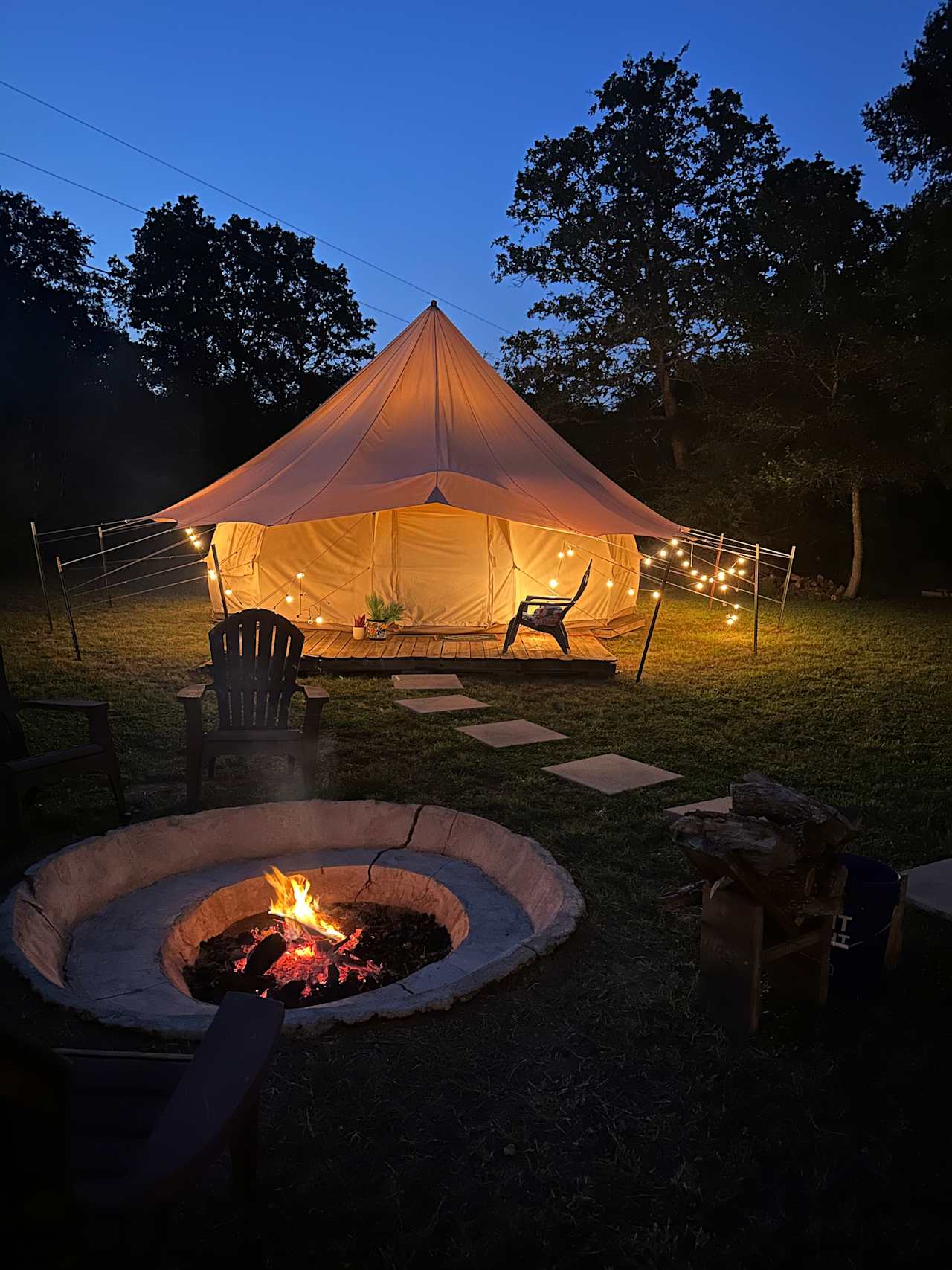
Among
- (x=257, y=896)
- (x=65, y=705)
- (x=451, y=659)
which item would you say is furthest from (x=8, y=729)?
(x=451, y=659)

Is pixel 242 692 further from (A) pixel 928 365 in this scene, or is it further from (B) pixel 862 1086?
(A) pixel 928 365

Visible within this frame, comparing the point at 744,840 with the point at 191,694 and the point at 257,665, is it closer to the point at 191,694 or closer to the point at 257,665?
the point at 191,694

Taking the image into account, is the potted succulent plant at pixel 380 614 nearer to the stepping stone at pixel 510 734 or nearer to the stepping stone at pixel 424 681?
the stepping stone at pixel 424 681

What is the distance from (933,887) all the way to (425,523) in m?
6.81

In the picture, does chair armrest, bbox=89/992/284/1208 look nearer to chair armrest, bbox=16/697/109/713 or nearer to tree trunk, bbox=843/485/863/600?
chair armrest, bbox=16/697/109/713

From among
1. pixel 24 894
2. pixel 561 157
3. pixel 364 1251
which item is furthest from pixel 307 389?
pixel 364 1251

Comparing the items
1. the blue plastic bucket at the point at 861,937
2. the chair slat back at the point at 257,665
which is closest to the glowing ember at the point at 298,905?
the chair slat back at the point at 257,665

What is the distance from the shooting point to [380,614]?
8.93 m

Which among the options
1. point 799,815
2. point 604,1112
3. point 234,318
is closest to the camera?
point 604,1112

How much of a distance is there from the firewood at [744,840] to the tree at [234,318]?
20.7 meters

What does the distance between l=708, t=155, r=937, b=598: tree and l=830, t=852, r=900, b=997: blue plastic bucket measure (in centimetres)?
1012

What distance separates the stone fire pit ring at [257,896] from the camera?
2.47 m

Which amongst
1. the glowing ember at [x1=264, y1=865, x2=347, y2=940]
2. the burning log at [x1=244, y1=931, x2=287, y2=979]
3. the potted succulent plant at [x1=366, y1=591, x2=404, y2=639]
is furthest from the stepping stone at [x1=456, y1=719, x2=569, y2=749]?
the potted succulent plant at [x1=366, y1=591, x2=404, y2=639]

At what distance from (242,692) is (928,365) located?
32.3ft
